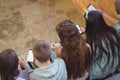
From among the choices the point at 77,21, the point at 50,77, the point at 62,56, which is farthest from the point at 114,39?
the point at 77,21

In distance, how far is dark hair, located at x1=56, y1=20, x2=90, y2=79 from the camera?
2344mm

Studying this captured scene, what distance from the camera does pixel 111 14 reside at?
316cm

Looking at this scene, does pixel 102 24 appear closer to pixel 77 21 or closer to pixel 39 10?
pixel 77 21

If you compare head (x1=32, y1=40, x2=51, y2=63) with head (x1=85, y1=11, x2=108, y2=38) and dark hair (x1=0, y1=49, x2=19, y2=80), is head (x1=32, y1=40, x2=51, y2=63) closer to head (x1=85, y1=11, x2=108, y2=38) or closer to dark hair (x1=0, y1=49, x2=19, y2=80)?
dark hair (x1=0, y1=49, x2=19, y2=80)

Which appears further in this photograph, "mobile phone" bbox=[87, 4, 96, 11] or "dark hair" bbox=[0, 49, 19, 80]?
"mobile phone" bbox=[87, 4, 96, 11]

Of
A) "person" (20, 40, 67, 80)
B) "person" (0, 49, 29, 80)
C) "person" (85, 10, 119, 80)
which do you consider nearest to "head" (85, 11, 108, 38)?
"person" (85, 10, 119, 80)

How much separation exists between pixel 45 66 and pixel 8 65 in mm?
264

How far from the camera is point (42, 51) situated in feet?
7.55

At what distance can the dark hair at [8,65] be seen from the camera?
2248 mm

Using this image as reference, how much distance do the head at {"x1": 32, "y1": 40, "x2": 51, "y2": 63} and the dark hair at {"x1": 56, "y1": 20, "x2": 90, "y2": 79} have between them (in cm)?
13

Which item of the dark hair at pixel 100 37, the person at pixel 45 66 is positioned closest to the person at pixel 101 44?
the dark hair at pixel 100 37

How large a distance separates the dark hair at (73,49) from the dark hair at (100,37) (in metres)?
0.10

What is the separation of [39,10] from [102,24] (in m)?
1.44

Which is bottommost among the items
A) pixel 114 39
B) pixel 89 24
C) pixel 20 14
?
pixel 114 39
